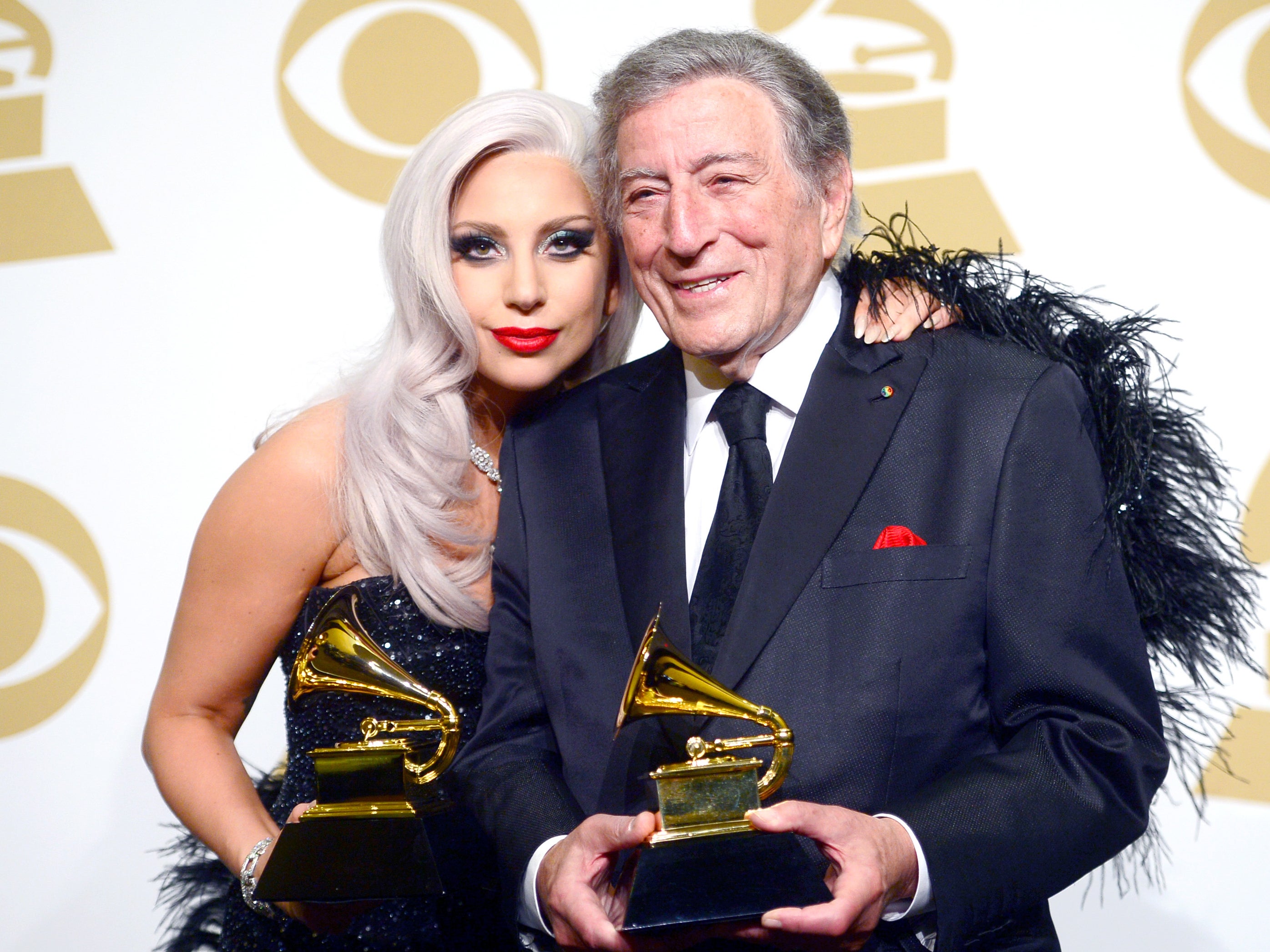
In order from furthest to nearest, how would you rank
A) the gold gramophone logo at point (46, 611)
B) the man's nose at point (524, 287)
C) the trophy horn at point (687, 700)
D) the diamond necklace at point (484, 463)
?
the gold gramophone logo at point (46, 611)
the diamond necklace at point (484, 463)
the man's nose at point (524, 287)
the trophy horn at point (687, 700)

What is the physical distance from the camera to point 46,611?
3.47 metres

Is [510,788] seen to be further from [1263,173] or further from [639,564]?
[1263,173]

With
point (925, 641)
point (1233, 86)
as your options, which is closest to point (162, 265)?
point (925, 641)

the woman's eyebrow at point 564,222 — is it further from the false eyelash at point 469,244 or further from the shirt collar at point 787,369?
the shirt collar at point 787,369

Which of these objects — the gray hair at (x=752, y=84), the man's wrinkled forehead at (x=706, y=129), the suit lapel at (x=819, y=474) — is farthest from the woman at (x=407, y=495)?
the suit lapel at (x=819, y=474)

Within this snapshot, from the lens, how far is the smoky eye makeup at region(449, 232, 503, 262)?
232cm

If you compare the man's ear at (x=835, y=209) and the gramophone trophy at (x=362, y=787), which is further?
the man's ear at (x=835, y=209)

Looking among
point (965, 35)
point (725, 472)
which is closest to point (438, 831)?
point (725, 472)

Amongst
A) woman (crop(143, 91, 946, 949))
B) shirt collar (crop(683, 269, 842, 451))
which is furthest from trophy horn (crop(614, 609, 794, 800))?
woman (crop(143, 91, 946, 949))

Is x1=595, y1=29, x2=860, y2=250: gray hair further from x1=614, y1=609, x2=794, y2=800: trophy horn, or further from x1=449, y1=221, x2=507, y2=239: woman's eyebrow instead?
x1=614, y1=609, x2=794, y2=800: trophy horn

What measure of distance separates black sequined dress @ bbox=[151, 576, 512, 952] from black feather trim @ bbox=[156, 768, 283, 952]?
0.06 m

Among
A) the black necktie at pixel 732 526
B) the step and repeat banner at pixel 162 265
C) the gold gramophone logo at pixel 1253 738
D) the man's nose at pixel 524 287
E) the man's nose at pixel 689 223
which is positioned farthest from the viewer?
the step and repeat banner at pixel 162 265

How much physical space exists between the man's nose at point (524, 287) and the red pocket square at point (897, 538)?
2.68 feet

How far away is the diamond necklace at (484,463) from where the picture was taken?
2420 mm
